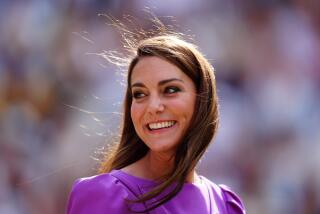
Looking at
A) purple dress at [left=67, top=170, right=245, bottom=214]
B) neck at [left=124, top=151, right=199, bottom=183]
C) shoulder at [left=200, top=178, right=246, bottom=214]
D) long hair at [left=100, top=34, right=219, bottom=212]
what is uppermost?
long hair at [left=100, top=34, right=219, bottom=212]

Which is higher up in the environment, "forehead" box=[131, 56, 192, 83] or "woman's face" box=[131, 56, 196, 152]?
Answer: "forehead" box=[131, 56, 192, 83]

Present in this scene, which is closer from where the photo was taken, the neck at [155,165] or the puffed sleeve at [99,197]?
the puffed sleeve at [99,197]

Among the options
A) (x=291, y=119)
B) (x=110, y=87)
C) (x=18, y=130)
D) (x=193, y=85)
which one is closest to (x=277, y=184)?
(x=291, y=119)

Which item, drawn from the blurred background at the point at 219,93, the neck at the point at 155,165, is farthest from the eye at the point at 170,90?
the blurred background at the point at 219,93

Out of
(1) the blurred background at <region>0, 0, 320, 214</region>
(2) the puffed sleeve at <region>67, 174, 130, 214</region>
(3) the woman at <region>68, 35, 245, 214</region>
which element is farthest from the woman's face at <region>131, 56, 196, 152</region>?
(1) the blurred background at <region>0, 0, 320, 214</region>

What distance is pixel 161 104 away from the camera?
131 centimetres

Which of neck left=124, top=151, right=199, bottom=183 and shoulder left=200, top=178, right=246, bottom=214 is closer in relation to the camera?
neck left=124, top=151, right=199, bottom=183

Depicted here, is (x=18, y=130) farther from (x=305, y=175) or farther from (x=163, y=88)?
(x=163, y=88)

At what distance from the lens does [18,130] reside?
96.3 inches

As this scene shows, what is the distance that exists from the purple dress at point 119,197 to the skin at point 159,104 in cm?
5

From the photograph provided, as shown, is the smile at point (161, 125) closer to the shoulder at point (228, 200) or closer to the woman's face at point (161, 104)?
the woman's face at point (161, 104)

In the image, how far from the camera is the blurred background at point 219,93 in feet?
8.00

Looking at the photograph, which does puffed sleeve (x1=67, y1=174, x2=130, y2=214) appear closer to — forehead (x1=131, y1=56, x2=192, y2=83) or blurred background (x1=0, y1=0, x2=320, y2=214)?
forehead (x1=131, y1=56, x2=192, y2=83)

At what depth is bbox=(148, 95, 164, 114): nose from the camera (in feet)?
4.28
